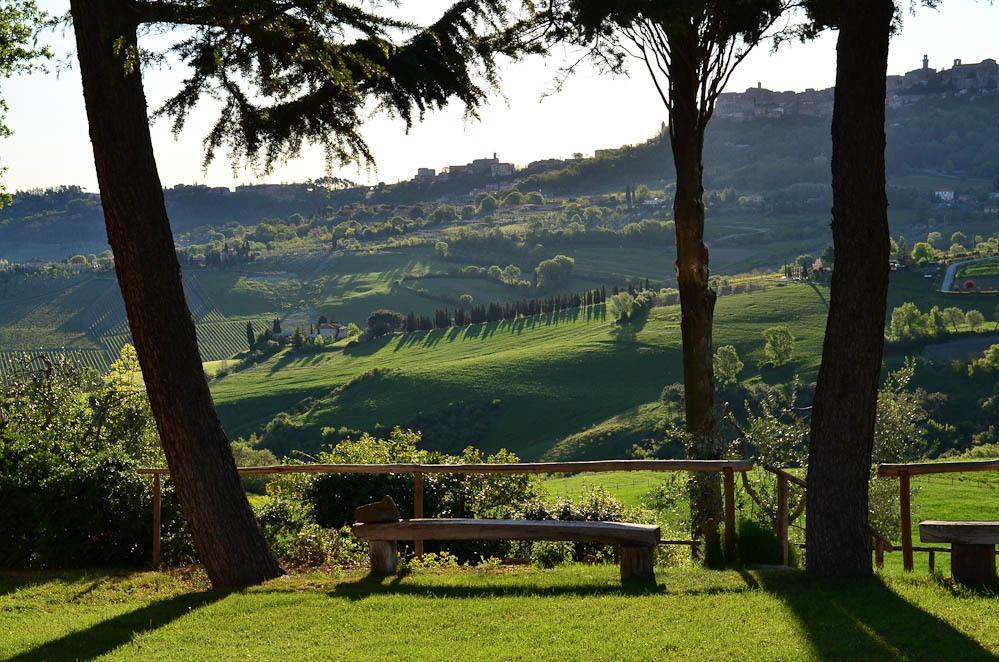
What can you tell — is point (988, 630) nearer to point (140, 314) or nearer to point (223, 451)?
point (223, 451)

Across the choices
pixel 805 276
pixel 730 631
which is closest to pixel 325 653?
pixel 730 631

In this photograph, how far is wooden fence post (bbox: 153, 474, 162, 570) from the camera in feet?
26.3

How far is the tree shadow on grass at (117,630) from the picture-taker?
16.9 ft

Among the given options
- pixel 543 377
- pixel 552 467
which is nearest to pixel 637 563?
pixel 552 467

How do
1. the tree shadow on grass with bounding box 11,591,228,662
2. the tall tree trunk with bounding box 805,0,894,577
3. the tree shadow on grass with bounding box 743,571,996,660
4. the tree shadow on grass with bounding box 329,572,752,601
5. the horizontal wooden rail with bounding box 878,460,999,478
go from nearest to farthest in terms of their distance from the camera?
1. the tree shadow on grass with bounding box 743,571,996,660
2. the tree shadow on grass with bounding box 11,591,228,662
3. the tall tree trunk with bounding box 805,0,894,577
4. the tree shadow on grass with bounding box 329,572,752,601
5. the horizontal wooden rail with bounding box 878,460,999,478

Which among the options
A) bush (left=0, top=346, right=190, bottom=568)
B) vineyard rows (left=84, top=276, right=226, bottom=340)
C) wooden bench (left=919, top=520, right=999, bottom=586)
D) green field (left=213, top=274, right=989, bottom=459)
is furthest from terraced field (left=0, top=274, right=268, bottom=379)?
wooden bench (left=919, top=520, right=999, bottom=586)

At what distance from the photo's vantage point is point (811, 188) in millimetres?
193250

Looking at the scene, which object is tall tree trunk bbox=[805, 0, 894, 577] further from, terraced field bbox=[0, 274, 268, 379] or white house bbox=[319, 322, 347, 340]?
white house bbox=[319, 322, 347, 340]

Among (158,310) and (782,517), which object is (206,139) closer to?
(158,310)

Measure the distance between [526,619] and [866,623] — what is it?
1736 millimetres

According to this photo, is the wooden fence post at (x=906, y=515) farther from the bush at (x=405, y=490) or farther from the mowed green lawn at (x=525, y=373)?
the mowed green lawn at (x=525, y=373)

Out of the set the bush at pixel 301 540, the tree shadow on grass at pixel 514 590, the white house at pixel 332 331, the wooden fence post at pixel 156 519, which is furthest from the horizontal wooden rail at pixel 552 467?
the white house at pixel 332 331

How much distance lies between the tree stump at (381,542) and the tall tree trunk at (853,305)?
283 centimetres

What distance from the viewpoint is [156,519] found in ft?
26.5
